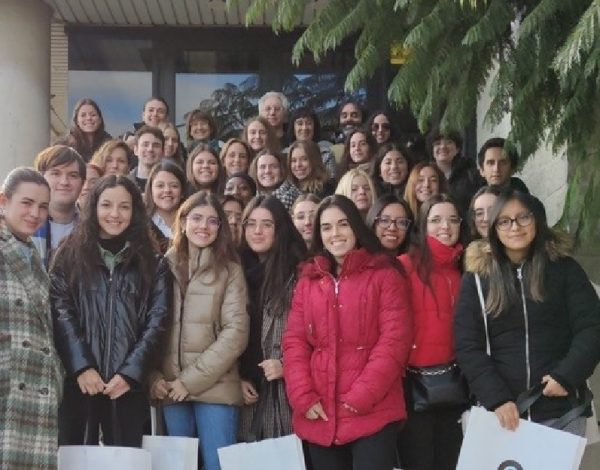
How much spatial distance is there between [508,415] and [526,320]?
0.50 m

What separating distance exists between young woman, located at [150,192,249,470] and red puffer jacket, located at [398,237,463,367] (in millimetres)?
950

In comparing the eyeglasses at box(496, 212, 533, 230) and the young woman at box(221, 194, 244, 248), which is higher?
the young woman at box(221, 194, 244, 248)

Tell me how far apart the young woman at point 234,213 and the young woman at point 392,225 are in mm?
916

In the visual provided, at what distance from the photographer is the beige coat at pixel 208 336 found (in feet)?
16.7

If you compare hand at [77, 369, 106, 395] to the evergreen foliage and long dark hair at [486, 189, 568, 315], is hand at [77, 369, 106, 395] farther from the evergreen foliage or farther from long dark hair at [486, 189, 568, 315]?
long dark hair at [486, 189, 568, 315]

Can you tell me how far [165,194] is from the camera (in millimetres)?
6430

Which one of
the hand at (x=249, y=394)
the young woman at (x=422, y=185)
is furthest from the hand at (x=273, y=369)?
the young woman at (x=422, y=185)

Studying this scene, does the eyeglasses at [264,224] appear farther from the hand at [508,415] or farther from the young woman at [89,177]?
the hand at [508,415]

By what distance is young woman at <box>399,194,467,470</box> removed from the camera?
511 cm

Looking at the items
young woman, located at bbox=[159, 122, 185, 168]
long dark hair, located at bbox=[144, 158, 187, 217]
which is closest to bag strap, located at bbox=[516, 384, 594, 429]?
long dark hair, located at bbox=[144, 158, 187, 217]

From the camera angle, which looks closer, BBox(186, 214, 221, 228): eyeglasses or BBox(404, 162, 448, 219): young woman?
BBox(186, 214, 221, 228): eyeglasses

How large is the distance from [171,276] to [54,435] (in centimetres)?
117

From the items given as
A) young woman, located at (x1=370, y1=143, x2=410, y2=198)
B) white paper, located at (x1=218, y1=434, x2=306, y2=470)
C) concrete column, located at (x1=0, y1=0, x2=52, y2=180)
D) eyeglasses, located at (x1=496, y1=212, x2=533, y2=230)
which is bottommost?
white paper, located at (x1=218, y1=434, x2=306, y2=470)

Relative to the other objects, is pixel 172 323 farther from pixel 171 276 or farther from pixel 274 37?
pixel 274 37
